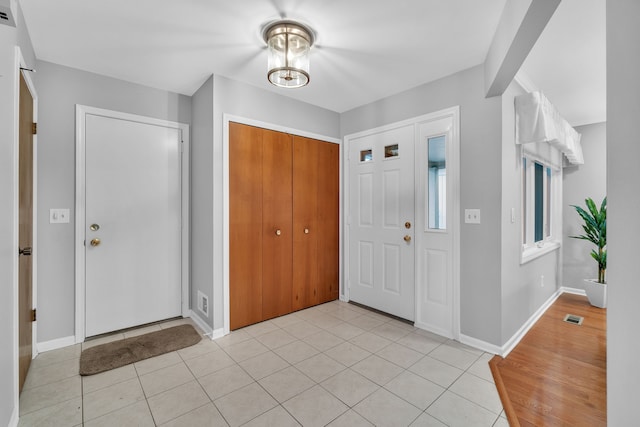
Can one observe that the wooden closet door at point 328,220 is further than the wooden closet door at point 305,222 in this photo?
Yes

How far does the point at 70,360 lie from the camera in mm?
2332

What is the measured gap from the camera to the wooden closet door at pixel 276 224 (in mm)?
3119

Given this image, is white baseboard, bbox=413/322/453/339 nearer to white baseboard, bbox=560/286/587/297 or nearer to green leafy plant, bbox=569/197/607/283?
green leafy plant, bbox=569/197/607/283

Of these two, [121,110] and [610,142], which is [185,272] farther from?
[610,142]

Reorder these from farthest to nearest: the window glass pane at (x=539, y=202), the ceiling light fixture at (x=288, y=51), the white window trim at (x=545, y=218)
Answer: the window glass pane at (x=539, y=202) → the white window trim at (x=545, y=218) → the ceiling light fixture at (x=288, y=51)

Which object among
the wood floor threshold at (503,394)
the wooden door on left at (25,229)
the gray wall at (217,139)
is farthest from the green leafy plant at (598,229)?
the wooden door on left at (25,229)

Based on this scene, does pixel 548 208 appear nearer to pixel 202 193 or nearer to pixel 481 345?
pixel 481 345

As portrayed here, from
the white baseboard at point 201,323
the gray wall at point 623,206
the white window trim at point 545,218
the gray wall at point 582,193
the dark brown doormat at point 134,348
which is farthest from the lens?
the gray wall at point 582,193

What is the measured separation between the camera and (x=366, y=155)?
3.52 meters

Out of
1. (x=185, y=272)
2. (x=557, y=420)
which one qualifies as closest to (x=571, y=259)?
(x=557, y=420)

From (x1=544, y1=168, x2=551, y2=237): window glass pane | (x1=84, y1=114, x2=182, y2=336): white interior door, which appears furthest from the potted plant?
(x1=84, y1=114, x2=182, y2=336): white interior door

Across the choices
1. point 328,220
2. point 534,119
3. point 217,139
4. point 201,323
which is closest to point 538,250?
point 534,119

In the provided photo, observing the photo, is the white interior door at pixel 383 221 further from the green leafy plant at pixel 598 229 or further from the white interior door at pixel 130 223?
the green leafy plant at pixel 598 229

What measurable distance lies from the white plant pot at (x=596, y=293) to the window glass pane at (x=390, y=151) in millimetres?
3071
